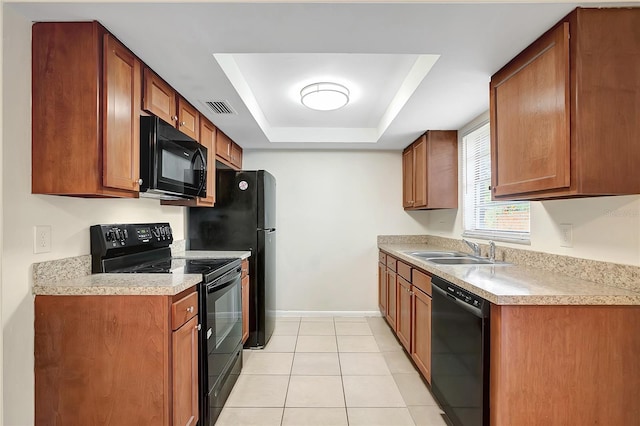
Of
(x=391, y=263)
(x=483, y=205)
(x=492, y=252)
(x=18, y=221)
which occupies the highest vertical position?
(x=483, y=205)

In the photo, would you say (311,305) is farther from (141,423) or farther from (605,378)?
(605,378)

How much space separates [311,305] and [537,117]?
333 centimetres

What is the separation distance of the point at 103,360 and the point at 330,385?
1.59 m

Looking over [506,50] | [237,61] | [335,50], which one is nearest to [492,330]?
[506,50]

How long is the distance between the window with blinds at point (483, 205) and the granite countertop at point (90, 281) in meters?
2.23

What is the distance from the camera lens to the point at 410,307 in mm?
2842

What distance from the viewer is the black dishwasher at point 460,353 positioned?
160cm

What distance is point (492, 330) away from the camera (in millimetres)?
1559

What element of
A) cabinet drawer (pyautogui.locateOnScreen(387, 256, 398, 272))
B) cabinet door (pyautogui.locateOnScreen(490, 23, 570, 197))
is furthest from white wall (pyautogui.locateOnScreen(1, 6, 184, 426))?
cabinet drawer (pyautogui.locateOnScreen(387, 256, 398, 272))

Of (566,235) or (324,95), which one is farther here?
(324,95)

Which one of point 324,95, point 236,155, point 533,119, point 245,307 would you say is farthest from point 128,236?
point 533,119

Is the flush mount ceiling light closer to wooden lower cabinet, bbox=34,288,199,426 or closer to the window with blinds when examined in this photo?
the window with blinds

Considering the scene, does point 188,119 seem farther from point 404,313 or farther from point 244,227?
point 404,313

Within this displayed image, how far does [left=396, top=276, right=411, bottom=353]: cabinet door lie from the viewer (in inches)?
114
